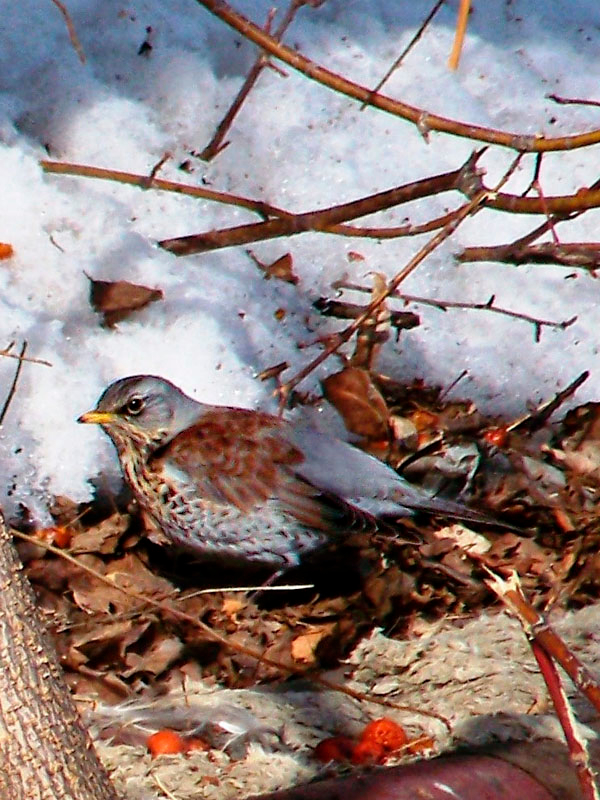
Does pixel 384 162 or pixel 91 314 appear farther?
pixel 384 162

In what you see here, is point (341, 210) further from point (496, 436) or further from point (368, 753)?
point (368, 753)

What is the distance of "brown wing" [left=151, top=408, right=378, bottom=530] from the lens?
4.70m

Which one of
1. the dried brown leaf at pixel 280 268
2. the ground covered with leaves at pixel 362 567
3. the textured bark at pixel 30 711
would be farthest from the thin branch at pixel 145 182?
the textured bark at pixel 30 711

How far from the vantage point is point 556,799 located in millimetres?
2971

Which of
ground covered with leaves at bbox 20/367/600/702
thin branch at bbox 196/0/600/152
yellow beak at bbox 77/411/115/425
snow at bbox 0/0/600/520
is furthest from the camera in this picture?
snow at bbox 0/0/600/520

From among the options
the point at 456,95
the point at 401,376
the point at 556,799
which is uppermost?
the point at 456,95

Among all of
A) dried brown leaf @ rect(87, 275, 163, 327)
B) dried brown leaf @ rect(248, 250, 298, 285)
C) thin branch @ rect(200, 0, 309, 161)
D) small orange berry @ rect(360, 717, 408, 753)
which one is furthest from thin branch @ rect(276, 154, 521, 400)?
small orange berry @ rect(360, 717, 408, 753)

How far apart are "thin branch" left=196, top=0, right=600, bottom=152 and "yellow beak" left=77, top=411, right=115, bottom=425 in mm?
1387

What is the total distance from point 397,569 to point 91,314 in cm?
153

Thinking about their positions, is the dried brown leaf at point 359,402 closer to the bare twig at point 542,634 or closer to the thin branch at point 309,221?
the thin branch at point 309,221

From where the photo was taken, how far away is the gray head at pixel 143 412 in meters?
4.66

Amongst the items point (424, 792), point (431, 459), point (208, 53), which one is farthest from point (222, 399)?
Answer: point (424, 792)

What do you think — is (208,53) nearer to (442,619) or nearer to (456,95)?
(456,95)

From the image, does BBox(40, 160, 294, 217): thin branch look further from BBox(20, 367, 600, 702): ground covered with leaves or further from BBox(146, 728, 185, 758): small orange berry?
BBox(146, 728, 185, 758): small orange berry
